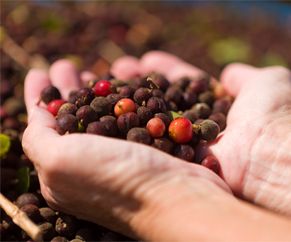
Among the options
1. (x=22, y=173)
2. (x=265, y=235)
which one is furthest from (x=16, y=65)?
(x=265, y=235)

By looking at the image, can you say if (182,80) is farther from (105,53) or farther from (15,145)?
(105,53)

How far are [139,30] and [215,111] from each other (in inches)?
79.5

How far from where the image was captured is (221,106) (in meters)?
2.54

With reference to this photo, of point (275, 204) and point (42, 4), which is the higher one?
point (42, 4)

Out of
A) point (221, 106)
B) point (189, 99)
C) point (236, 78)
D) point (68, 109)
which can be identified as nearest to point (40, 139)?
point (68, 109)

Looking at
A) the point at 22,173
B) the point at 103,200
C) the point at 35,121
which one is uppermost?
the point at 35,121

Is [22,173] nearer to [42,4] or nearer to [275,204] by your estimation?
[275,204]

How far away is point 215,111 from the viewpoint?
2.52 m

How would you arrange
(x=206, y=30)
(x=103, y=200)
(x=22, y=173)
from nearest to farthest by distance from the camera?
(x=103, y=200), (x=22, y=173), (x=206, y=30)

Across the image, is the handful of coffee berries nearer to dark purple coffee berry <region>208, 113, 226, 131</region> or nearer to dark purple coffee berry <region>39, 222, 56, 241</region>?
dark purple coffee berry <region>208, 113, 226, 131</region>

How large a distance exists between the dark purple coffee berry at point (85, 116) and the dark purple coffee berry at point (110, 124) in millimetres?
42

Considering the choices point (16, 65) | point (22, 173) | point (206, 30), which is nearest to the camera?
point (22, 173)

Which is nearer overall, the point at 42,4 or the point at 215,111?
the point at 215,111

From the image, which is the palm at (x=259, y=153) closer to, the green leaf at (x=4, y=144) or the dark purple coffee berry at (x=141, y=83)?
the dark purple coffee berry at (x=141, y=83)
